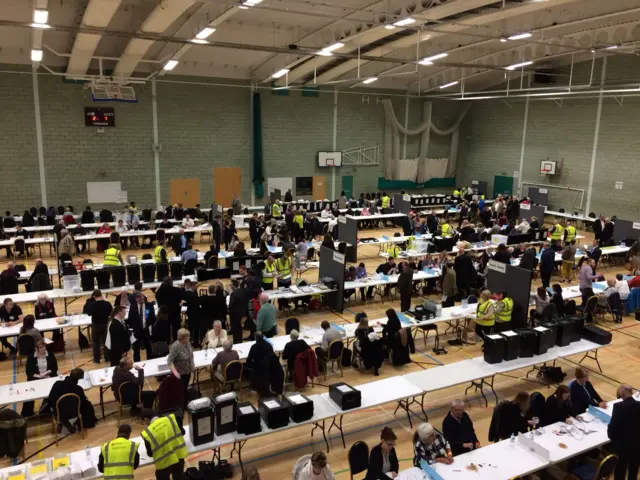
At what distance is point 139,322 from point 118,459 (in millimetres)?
4210

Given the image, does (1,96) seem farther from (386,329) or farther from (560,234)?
(560,234)

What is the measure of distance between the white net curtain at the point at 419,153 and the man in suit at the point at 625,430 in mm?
22352

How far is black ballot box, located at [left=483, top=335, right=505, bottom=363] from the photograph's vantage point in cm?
795

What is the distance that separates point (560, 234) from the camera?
16.6 meters

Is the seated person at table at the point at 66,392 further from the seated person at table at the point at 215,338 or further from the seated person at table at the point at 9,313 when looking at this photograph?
the seated person at table at the point at 9,313

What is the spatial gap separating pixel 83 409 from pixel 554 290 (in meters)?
9.00

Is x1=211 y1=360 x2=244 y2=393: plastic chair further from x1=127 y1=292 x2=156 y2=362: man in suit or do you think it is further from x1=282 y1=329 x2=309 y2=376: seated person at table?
x1=127 y1=292 x2=156 y2=362: man in suit

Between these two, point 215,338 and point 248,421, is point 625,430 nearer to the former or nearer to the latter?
point 248,421

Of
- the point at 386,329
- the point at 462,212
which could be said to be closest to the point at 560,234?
the point at 462,212

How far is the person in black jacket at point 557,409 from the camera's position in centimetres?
641

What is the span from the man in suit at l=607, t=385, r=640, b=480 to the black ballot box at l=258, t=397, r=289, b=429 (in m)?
3.69

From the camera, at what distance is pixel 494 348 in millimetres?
7953

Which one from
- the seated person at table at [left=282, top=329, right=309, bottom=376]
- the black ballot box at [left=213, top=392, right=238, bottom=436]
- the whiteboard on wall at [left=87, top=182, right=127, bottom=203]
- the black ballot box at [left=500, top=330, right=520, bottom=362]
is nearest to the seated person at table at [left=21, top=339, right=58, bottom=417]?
the black ballot box at [left=213, top=392, right=238, bottom=436]

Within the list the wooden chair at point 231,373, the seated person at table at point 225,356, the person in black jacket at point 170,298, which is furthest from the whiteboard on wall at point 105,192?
the seated person at table at point 225,356
